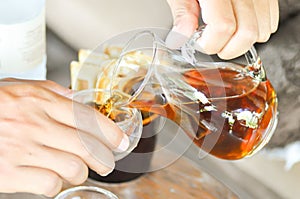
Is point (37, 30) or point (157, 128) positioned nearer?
point (157, 128)

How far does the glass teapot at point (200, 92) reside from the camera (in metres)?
0.73

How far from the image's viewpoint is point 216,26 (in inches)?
29.3

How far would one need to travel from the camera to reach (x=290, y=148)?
1.15 meters

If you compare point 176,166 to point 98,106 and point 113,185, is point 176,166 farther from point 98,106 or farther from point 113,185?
point 98,106

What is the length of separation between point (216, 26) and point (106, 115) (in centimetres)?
17

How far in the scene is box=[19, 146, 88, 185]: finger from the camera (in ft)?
2.40

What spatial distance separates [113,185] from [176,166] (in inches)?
4.7

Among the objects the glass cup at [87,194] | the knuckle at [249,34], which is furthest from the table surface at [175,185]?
the knuckle at [249,34]

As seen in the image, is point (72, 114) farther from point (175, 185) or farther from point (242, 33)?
point (175, 185)

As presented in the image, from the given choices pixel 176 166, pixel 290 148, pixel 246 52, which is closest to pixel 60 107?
pixel 246 52

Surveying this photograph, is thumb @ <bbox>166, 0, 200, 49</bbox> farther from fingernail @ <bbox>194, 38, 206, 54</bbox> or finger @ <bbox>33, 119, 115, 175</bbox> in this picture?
finger @ <bbox>33, 119, 115, 175</bbox>

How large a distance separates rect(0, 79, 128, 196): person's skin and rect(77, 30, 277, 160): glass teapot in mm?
57

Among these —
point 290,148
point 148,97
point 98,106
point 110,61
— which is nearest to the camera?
point 148,97

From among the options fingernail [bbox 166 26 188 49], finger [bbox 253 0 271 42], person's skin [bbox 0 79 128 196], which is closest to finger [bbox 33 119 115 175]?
person's skin [bbox 0 79 128 196]
